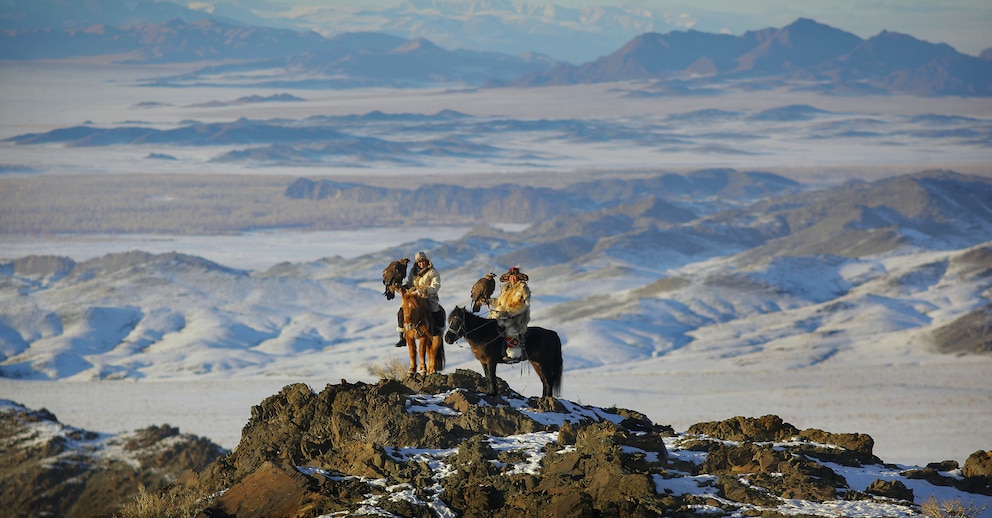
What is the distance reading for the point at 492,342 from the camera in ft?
66.9

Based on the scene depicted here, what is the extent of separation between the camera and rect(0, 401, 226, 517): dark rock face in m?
50.2

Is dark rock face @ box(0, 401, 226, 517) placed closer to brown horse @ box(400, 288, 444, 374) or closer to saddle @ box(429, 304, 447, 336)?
brown horse @ box(400, 288, 444, 374)

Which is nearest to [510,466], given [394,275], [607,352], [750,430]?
[750,430]

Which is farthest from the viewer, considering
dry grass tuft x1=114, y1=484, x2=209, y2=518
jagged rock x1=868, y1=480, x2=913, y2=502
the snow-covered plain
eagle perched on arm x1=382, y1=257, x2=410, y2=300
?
the snow-covered plain

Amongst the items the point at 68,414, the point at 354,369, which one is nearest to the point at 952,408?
the point at 354,369

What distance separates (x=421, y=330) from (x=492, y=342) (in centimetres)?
143

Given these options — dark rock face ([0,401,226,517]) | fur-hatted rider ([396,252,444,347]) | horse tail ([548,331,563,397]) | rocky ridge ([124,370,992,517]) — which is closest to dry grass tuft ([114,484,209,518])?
rocky ridge ([124,370,992,517])

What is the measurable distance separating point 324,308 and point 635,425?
130m

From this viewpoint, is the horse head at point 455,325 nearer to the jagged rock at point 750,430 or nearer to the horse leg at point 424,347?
the horse leg at point 424,347

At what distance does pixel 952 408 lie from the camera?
79.2 m

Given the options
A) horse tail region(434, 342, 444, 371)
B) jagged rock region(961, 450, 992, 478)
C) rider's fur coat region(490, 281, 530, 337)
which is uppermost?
rider's fur coat region(490, 281, 530, 337)

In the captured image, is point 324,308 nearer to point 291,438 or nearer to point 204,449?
point 204,449

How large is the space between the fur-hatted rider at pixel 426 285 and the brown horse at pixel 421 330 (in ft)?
0.32

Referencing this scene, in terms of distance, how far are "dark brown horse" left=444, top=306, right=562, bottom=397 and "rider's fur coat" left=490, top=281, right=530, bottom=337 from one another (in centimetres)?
14
